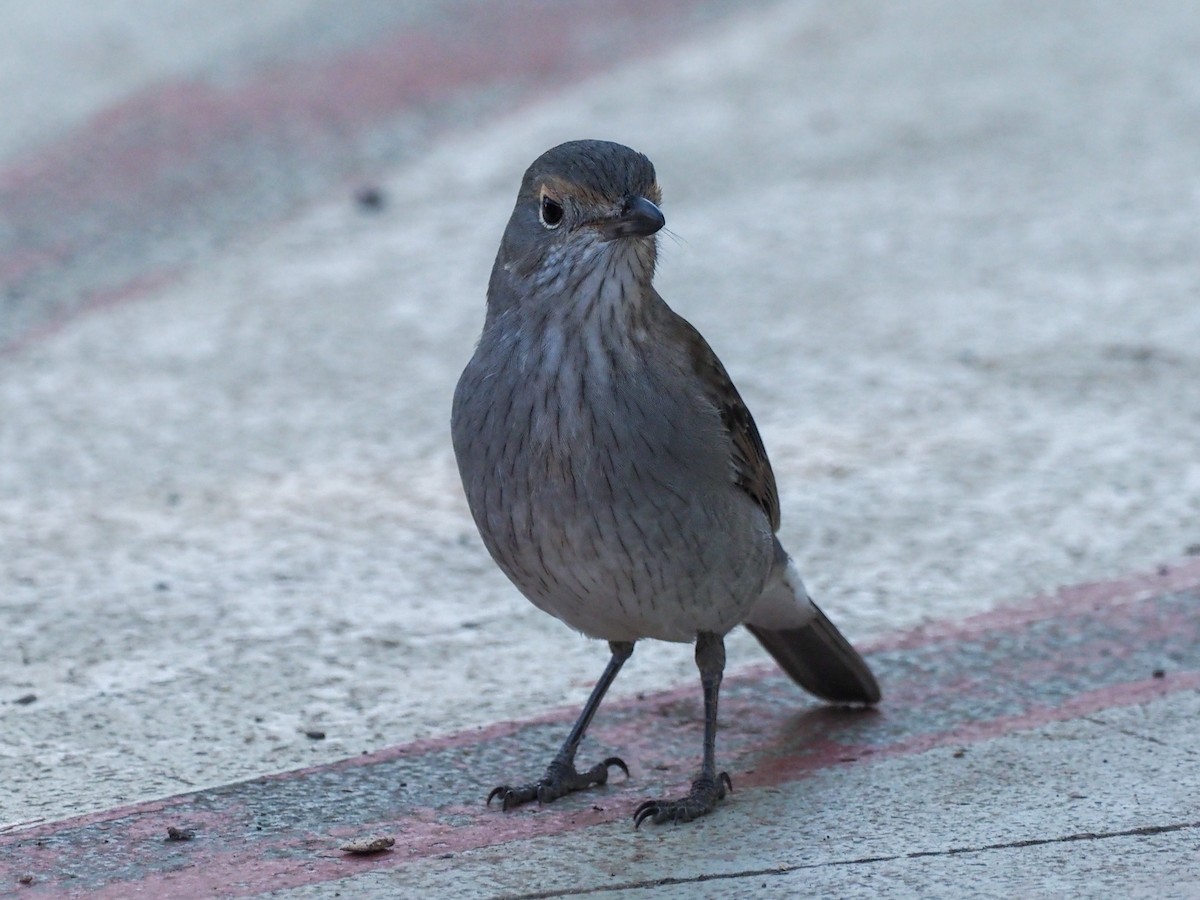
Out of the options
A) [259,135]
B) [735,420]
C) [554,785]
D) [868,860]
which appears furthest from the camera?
[259,135]

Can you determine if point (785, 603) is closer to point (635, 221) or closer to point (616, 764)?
point (616, 764)

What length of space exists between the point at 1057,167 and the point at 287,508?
507 centimetres

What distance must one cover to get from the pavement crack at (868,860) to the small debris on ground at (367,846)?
0.40 m

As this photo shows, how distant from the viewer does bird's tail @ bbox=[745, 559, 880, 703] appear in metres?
5.00

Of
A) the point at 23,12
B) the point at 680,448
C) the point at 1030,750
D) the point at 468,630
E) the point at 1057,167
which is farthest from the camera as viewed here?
the point at 23,12

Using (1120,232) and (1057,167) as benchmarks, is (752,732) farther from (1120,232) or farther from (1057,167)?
(1057,167)

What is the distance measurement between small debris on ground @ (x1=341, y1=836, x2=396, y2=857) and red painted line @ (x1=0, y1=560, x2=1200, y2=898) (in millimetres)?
33

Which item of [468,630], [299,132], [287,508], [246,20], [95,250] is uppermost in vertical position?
[246,20]

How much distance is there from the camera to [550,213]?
180 inches

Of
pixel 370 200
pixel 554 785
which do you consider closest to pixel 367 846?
pixel 554 785

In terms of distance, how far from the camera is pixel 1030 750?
474 cm

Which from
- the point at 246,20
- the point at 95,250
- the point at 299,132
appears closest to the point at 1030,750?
the point at 95,250

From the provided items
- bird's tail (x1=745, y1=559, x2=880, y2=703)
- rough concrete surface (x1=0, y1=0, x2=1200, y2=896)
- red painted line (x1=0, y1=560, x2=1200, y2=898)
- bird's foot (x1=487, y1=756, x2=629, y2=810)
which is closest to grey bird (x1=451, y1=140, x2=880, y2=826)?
bird's foot (x1=487, y1=756, x2=629, y2=810)

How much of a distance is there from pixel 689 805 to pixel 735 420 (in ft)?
3.23
